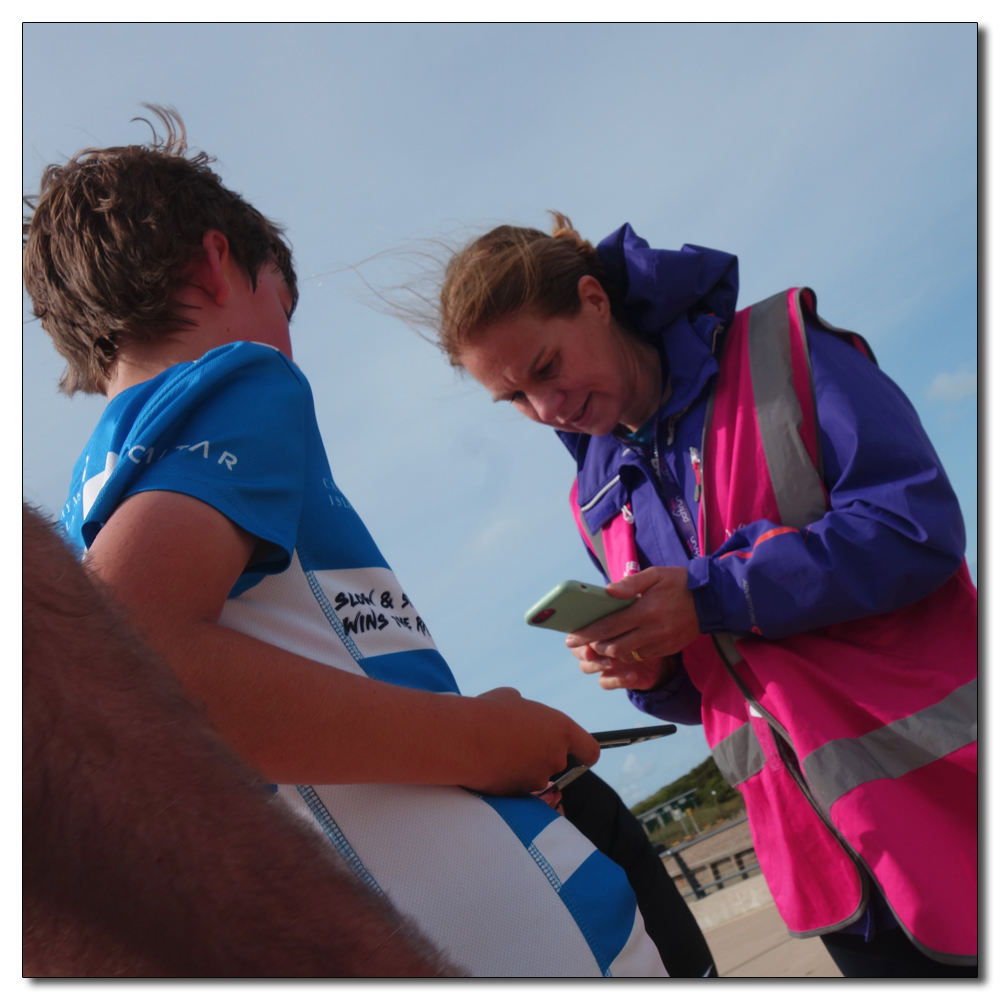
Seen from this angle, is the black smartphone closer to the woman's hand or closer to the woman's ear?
the woman's hand

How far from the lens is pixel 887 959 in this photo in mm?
1563

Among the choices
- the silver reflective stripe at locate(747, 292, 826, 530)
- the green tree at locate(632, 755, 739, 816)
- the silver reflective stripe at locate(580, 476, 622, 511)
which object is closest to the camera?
the silver reflective stripe at locate(747, 292, 826, 530)

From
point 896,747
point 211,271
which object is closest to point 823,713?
point 896,747

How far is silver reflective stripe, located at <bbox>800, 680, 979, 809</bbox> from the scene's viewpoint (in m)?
1.51

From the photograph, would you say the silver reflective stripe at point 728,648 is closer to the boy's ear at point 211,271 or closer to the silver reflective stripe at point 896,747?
the silver reflective stripe at point 896,747

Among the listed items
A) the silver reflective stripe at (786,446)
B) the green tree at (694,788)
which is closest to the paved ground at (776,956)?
the green tree at (694,788)

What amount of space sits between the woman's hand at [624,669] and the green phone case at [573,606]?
0.74 ft

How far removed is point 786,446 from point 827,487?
0.46ft

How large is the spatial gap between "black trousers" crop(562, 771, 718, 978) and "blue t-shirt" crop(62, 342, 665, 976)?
19 centimetres

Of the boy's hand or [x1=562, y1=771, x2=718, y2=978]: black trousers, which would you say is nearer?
the boy's hand

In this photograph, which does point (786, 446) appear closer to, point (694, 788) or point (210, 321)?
point (210, 321)

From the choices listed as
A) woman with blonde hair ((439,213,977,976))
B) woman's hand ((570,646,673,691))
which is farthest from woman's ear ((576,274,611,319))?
woman's hand ((570,646,673,691))

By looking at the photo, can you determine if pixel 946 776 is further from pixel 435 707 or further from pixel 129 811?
pixel 129 811

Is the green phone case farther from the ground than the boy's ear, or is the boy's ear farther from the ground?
the boy's ear
